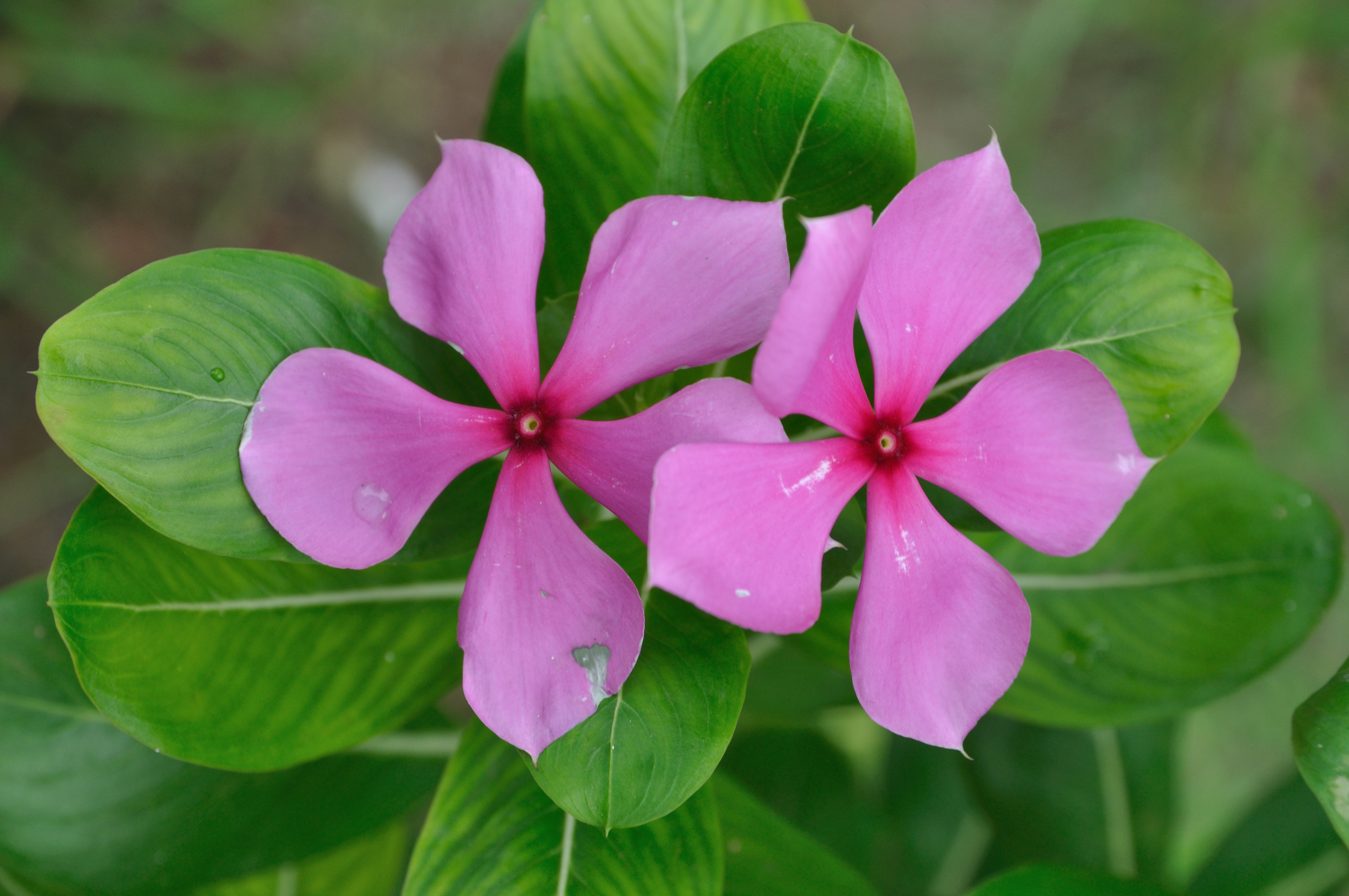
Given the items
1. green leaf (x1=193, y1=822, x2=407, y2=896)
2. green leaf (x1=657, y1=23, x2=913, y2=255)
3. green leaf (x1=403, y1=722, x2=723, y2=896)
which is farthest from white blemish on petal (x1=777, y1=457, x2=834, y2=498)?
green leaf (x1=193, y1=822, x2=407, y2=896)

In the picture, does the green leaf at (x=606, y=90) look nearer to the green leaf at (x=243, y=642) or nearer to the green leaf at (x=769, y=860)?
the green leaf at (x=243, y=642)

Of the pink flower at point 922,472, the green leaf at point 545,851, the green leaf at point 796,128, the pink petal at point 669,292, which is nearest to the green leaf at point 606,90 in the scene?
the green leaf at point 796,128

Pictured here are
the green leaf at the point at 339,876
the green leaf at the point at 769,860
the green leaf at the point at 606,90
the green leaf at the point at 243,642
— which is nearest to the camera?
the green leaf at the point at 243,642

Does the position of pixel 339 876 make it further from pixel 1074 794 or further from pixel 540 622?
pixel 1074 794

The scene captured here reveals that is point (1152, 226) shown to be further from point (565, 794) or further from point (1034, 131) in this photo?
point (1034, 131)

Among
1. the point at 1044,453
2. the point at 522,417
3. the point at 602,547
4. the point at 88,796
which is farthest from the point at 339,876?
the point at 1044,453

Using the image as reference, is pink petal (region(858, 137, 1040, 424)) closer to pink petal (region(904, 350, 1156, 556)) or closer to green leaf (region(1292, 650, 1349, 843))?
pink petal (region(904, 350, 1156, 556))
